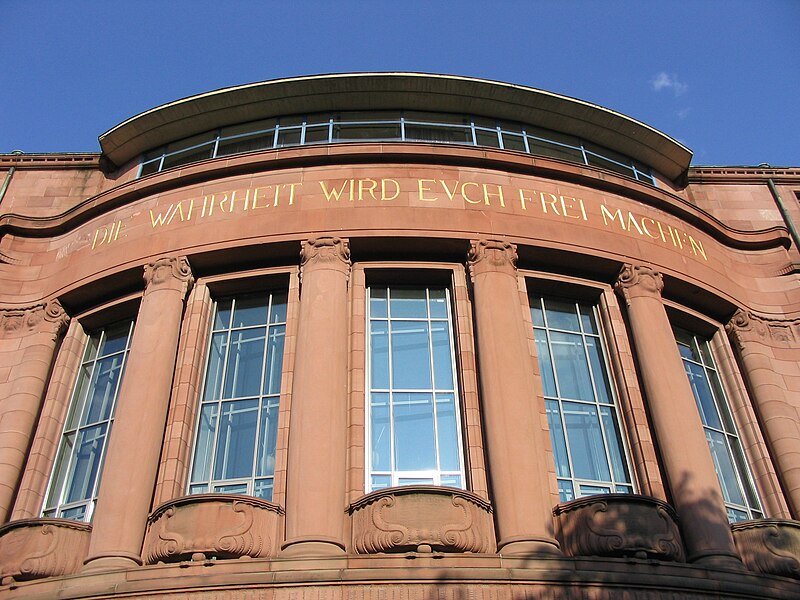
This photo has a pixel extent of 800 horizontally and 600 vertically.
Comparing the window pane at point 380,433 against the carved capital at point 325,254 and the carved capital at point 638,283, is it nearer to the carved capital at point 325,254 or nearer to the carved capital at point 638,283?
the carved capital at point 325,254

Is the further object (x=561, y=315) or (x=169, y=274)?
(x=561, y=315)

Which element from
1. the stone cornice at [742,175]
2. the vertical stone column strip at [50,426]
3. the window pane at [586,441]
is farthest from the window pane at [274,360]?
the stone cornice at [742,175]

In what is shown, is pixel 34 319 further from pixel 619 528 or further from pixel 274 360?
pixel 619 528

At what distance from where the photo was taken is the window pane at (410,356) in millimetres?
18719

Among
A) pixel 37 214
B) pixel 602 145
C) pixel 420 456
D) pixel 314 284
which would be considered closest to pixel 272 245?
pixel 314 284

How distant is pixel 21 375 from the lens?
20.2 meters

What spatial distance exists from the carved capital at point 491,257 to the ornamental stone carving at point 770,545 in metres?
7.50

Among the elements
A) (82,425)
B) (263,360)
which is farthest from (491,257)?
(82,425)

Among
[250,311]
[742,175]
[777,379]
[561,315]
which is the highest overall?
[742,175]

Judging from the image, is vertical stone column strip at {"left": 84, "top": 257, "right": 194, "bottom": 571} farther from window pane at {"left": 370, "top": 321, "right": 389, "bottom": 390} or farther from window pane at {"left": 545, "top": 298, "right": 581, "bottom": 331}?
window pane at {"left": 545, "top": 298, "right": 581, "bottom": 331}

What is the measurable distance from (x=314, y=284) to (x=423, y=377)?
Answer: 328 cm

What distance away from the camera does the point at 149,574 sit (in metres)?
15.0

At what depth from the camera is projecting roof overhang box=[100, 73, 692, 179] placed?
79.5 feet

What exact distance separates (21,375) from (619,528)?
47.6 feet
